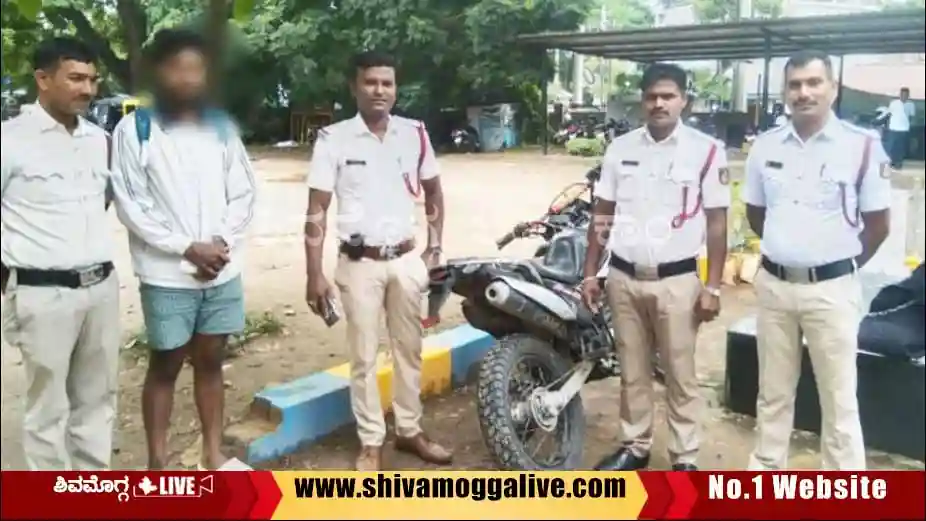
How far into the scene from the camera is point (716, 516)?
88.3 inches

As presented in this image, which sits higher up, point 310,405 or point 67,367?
point 67,367

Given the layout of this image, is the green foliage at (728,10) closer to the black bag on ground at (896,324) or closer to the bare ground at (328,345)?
the bare ground at (328,345)

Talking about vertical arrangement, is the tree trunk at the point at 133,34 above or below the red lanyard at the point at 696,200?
above

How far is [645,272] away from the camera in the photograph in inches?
92.5

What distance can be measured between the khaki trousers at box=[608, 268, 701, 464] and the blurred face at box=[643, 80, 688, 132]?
1.31 feet

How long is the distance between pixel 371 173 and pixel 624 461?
3.41 ft

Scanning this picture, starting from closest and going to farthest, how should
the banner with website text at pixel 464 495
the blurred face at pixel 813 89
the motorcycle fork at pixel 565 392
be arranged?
the blurred face at pixel 813 89 → the banner with website text at pixel 464 495 → the motorcycle fork at pixel 565 392

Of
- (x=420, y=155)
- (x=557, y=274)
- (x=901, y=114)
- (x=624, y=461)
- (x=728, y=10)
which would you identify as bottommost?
(x=624, y=461)

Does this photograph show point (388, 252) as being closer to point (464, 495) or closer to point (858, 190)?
point (464, 495)

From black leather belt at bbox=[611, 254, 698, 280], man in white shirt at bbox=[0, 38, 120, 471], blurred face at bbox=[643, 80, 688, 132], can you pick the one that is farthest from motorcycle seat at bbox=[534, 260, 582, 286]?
man in white shirt at bbox=[0, 38, 120, 471]

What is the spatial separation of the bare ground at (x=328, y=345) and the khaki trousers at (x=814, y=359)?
14cm

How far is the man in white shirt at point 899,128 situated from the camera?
2027 mm

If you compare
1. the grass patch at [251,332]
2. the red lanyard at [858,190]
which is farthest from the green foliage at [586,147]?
the grass patch at [251,332]

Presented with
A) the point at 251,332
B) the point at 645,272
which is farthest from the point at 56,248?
the point at 645,272
